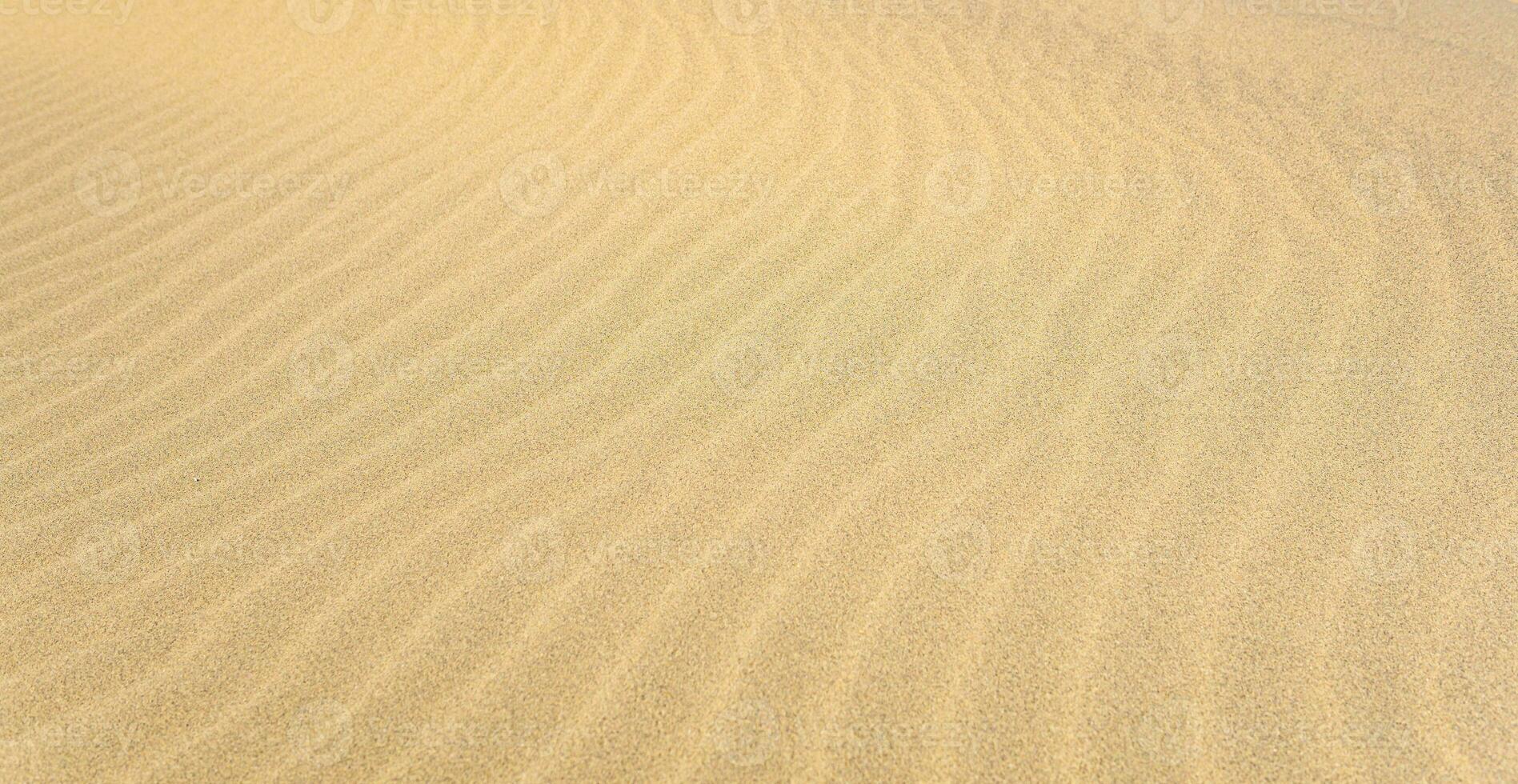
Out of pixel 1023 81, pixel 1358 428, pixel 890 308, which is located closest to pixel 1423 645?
pixel 1358 428

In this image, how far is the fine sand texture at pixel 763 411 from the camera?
212 centimetres

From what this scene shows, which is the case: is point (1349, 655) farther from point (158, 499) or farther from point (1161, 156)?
point (158, 499)

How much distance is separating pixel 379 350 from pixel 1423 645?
287 cm

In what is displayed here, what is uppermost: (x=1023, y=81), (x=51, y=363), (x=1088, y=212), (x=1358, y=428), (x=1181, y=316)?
(x=1023, y=81)

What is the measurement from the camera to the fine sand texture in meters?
2.12

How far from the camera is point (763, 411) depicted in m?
2.99

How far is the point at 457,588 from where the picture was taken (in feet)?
7.84

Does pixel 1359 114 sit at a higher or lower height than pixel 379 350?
higher

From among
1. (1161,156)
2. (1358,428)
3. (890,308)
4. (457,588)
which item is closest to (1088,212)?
(1161,156)

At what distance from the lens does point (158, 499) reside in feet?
8.71

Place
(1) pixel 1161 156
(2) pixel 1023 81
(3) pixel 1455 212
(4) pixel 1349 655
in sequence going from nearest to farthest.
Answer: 1. (4) pixel 1349 655
2. (3) pixel 1455 212
3. (1) pixel 1161 156
4. (2) pixel 1023 81

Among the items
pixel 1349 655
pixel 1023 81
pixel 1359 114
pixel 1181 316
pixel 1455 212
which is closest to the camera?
pixel 1349 655

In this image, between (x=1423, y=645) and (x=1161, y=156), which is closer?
(x=1423, y=645)

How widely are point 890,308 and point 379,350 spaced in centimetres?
163
